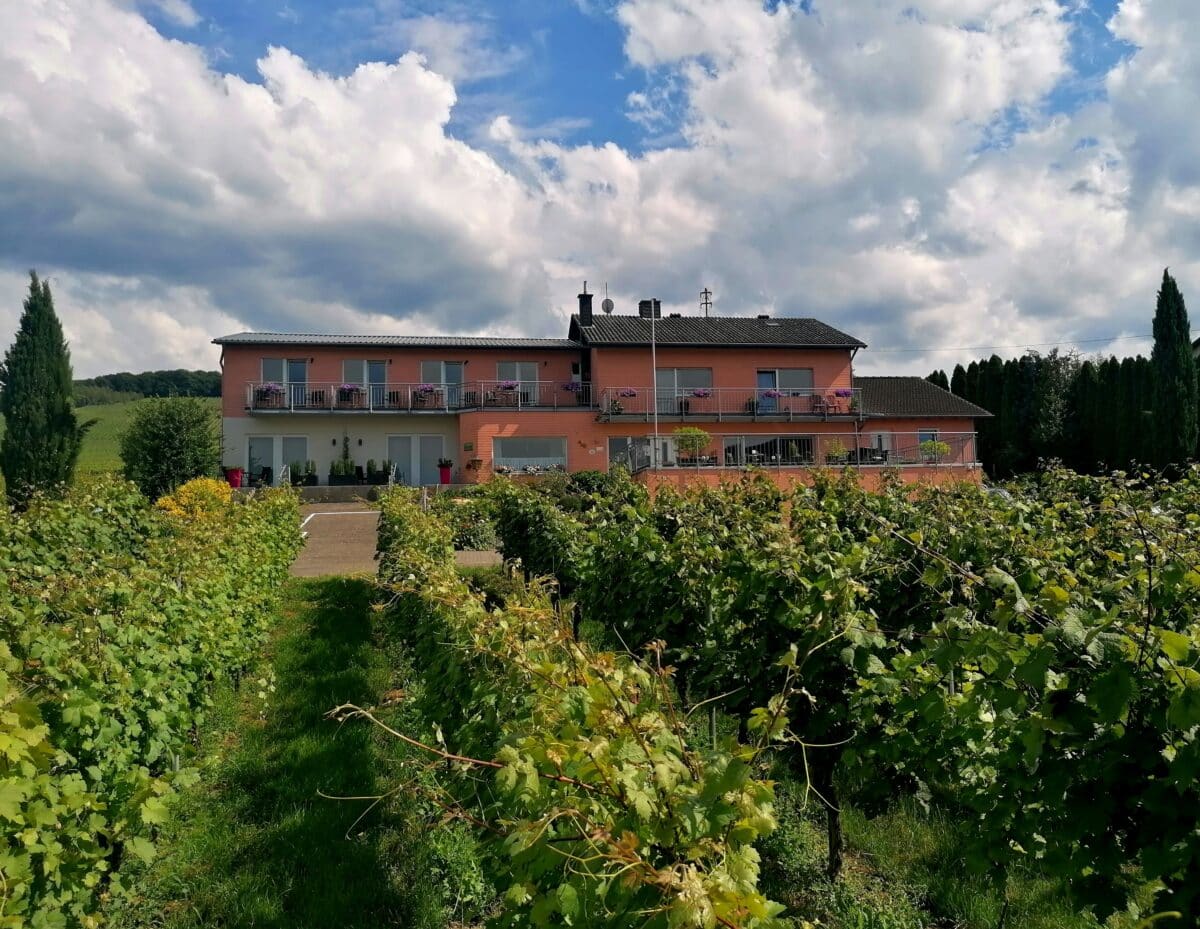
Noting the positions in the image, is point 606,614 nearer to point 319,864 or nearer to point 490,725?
point 319,864

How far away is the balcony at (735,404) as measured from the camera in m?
A: 28.1

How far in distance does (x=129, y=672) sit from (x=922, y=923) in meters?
3.86

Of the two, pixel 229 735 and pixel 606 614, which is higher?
pixel 606 614

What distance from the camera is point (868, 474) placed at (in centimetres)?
2275

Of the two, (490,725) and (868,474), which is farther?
(868,474)

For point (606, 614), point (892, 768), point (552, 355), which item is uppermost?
point (552, 355)

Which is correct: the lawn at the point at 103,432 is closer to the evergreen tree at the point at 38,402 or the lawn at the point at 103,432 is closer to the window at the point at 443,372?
the evergreen tree at the point at 38,402

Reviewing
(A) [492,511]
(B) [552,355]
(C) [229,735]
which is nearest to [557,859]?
(C) [229,735]

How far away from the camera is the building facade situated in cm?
2734

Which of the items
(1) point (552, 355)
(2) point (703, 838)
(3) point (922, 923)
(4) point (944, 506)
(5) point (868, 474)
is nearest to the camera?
(2) point (703, 838)

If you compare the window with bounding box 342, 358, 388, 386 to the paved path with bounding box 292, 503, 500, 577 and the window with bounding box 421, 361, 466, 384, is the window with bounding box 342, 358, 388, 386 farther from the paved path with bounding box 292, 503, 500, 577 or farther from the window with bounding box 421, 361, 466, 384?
the paved path with bounding box 292, 503, 500, 577

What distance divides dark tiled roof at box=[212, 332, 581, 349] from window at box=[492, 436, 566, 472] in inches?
158

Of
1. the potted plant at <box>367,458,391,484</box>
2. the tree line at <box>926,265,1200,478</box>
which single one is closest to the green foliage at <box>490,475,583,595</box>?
the potted plant at <box>367,458,391,484</box>

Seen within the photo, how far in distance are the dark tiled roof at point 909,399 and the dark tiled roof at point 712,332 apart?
3.40m
